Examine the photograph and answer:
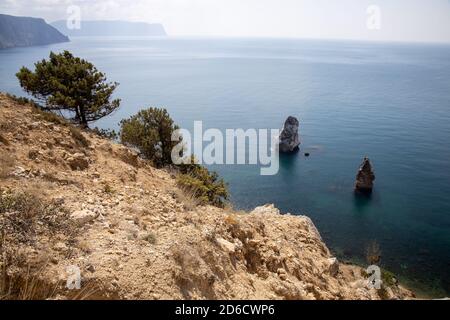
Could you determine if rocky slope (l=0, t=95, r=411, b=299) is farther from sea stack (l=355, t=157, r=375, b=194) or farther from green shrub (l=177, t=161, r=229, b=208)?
sea stack (l=355, t=157, r=375, b=194)

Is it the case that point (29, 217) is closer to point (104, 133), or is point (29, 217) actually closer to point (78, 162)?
point (78, 162)

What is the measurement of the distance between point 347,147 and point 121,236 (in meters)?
76.0

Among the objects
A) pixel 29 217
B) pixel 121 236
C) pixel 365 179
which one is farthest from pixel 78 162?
pixel 365 179

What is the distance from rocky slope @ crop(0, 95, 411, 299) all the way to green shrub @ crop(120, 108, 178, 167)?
6.79 m

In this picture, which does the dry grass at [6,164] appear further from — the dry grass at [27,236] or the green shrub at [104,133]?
the green shrub at [104,133]

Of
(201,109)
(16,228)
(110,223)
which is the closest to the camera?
(16,228)

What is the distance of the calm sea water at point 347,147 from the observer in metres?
43.8

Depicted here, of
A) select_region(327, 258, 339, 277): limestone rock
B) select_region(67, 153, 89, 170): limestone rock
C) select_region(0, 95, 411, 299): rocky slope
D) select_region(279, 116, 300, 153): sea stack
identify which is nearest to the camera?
select_region(0, 95, 411, 299): rocky slope

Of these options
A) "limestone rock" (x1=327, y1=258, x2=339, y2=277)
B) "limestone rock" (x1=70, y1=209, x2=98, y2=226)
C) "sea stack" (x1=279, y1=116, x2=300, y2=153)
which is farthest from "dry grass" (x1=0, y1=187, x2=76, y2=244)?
"sea stack" (x1=279, y1=116, x2=300, y2=153)

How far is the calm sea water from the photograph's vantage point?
43791mm
